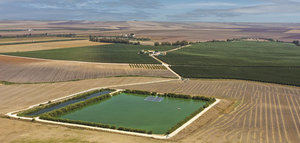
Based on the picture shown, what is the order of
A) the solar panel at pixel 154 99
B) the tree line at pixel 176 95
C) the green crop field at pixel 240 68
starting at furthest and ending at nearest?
the green crop field at pixel 240 68 → the solar panel at pixel 154 99 → the tree line at pixel 176 95

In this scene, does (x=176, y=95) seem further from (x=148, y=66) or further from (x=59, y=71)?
(x=59, y=71)

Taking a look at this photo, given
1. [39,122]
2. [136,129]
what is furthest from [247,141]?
[39,122]

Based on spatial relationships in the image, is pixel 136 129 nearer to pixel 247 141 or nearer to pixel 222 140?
pixel 222 140

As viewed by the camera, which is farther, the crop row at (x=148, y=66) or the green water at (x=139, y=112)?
the crop row at (x=148, y=66)

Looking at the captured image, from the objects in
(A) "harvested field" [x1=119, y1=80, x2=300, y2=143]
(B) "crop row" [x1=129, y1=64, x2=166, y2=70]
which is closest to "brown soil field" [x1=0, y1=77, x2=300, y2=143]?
(A) "harvested field" [x1=119, y1=80, x2=300, y2=143]

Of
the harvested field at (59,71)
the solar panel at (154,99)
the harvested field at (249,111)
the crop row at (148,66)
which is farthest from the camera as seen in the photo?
the crop row at (148,66)

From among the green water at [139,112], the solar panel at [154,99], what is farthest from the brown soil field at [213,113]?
the solar panel at [154,99]

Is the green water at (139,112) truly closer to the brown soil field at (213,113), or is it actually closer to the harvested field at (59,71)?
the brown soil field at (213,113)

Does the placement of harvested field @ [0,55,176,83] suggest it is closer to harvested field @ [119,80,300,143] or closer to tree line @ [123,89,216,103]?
harvested field @ [119,80,300,143]
